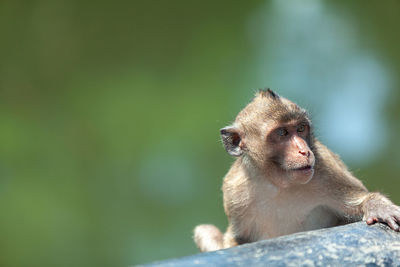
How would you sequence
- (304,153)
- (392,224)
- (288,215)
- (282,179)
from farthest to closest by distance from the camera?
(288,215) < (282,179) < (304,153) < (392,224)

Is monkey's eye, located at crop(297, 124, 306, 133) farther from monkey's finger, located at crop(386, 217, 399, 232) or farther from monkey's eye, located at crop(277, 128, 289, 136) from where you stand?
monkey's finger, located at crop(386, 217, 399, 232)

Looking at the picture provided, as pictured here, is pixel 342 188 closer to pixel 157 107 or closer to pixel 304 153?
pixel 304 153

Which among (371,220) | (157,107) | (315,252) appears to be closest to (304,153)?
(371,220)

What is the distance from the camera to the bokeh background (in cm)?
903

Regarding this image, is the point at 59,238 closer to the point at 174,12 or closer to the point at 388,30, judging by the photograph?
the point at 174,12

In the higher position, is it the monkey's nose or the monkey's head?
the monkey's head

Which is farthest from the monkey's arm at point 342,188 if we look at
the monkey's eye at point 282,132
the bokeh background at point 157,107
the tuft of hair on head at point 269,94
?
the bokeh background at point 157,107

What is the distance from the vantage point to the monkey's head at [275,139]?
352cm

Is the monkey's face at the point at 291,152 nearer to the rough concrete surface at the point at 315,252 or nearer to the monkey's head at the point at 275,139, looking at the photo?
the monkey's head at the point at 275,139

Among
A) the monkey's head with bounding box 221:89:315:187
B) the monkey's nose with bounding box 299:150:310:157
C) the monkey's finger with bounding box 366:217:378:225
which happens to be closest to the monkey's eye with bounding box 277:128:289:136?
the monkey's head with bounding box 221:89:315:187

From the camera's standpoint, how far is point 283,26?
30.2ft

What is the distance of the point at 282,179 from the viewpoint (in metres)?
3.67

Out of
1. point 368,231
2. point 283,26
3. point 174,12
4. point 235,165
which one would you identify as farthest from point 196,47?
point 368,231

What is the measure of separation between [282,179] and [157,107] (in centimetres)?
574
